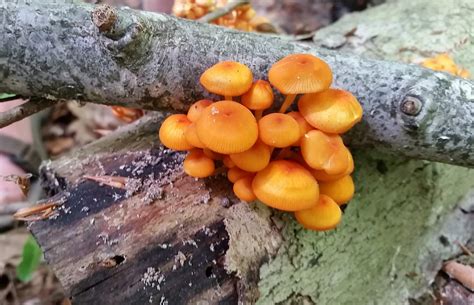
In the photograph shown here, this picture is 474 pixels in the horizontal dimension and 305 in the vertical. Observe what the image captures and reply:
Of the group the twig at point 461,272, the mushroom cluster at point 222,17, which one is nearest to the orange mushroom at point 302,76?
the twig at point 461,272

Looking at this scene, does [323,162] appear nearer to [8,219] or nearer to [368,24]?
[368,24]

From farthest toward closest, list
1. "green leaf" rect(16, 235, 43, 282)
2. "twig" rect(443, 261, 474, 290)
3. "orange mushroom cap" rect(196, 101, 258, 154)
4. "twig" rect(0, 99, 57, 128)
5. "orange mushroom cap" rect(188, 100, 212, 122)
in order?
1. "green leaf" rect(16, 235, 43, 282)
2. "twig" rect(443, 261, 474, 290)
3. "twig" rect(0, 99, 57, 128)
4. "orange mushroom cap" rect(188, 100, 212, 122)
5. "orange mushroom cap" rect(196, 101, 258, 154)

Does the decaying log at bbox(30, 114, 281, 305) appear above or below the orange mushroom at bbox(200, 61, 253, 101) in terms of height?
below

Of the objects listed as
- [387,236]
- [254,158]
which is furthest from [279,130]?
[387,236]

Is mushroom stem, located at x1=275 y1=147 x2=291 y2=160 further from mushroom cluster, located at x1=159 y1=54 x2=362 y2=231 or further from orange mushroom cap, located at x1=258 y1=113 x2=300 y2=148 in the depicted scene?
orange mushroom cap, located at x1=258 y1=113 x2=300 y2=148

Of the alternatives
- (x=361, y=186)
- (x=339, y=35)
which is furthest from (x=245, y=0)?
(x=361, y=186)

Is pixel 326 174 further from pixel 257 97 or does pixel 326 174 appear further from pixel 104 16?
pixel 104 16

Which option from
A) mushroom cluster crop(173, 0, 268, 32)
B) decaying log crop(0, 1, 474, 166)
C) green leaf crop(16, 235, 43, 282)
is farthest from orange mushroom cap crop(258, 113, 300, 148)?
green leaf crop(16, 235, 43, 282)
